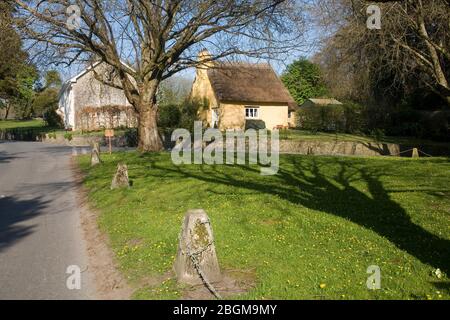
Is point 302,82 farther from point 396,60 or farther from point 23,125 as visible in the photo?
point 396,60

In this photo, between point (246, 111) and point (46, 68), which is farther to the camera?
point (246, 111)

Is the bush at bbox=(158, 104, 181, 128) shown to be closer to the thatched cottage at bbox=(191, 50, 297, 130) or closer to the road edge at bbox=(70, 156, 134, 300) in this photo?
the thatched cottage at bbox=(191, 50, 297, 130)

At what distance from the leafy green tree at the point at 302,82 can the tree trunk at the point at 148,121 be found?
47.5m

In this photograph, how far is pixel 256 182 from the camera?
13297 mm

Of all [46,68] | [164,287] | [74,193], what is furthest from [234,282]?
[46,68]

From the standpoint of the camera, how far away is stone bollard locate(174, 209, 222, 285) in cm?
591

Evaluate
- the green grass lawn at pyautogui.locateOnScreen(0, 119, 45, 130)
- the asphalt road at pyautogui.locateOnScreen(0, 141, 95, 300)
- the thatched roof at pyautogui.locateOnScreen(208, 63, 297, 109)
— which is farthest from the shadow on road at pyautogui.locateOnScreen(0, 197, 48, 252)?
the green grass lawn at pyautogui.locateOnScreen(0, 119, 45, 130)

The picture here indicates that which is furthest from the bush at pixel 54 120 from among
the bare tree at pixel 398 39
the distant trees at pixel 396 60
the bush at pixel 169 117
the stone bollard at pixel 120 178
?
the stone bollard at pixel 120 178

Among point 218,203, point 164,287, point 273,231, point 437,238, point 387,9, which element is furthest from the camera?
point 387,9

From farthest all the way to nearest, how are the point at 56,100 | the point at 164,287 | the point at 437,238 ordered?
the point at 56,100 < the point at 437,238 < the point at 164,287

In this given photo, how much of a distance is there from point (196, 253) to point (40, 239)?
404 cm
